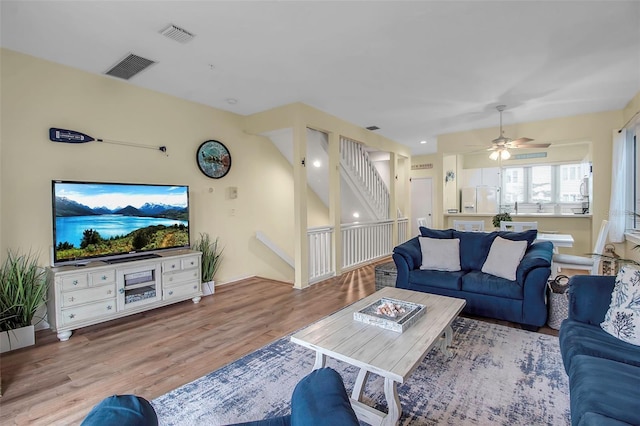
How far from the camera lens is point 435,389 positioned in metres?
2.02

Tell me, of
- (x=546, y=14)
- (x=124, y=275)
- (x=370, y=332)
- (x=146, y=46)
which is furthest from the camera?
(x=124, y=275)

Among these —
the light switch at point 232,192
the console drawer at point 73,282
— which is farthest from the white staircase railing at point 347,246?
the console drawer at point 73,282

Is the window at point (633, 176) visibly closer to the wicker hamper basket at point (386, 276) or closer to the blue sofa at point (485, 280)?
the blue sofa at point (485, 280)

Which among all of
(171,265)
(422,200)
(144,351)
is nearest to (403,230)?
(422,200)

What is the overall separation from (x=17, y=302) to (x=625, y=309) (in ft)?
15.3

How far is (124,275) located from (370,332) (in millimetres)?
2766

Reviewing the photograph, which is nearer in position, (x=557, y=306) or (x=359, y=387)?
(x=359, y=387)

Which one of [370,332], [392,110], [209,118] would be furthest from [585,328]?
[209,118]

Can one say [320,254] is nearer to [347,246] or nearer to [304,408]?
[347,246]

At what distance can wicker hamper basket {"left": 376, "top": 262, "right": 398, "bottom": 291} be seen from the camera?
397 cm

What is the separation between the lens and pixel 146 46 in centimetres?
286

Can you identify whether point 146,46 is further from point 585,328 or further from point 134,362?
point 585,328

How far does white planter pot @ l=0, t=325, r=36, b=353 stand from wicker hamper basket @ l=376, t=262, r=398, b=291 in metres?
3.69

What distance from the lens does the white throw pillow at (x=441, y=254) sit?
367 cm
